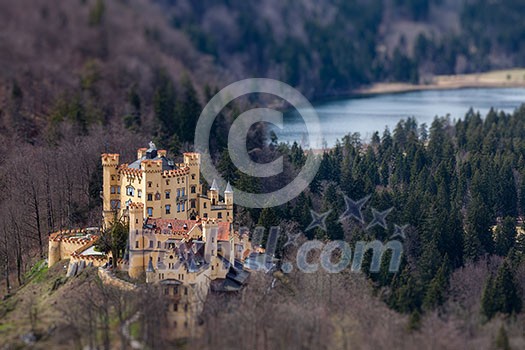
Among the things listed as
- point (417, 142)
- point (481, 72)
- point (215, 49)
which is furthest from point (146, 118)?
point (481, 72)

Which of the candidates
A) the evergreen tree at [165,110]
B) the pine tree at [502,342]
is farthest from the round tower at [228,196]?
the pine tree at [502,342]

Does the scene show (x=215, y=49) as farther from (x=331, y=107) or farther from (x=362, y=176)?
(x=362, y=176)

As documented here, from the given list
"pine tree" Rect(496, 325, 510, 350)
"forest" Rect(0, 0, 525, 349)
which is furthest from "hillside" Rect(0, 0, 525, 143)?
"pine tree" Rect(496, 325, 510, 350)

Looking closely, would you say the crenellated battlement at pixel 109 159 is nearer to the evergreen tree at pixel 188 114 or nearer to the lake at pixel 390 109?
the evergreen tree at pixel 188 114

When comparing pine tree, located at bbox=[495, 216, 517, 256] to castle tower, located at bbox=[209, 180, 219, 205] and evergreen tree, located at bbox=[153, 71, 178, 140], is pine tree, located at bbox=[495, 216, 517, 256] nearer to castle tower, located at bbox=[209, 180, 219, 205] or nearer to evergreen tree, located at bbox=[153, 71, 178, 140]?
castle tower, located at bbox=[209, 180, 219, 205]

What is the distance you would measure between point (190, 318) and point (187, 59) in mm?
72166

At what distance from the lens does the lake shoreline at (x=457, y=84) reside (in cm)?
14712

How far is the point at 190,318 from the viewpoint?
52219 millimetres

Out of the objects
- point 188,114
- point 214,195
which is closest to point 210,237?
point 214,195

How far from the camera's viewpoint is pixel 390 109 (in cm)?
11894

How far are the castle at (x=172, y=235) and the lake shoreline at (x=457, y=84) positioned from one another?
83017mm

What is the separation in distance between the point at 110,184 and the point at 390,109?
60.7 meters

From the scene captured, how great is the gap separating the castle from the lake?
26.9m

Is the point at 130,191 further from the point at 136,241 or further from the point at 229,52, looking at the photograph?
the point at 229,52
